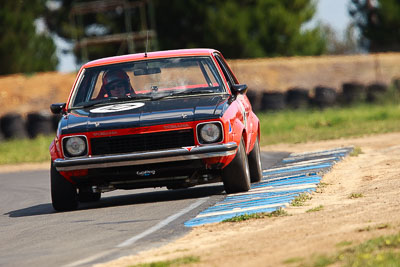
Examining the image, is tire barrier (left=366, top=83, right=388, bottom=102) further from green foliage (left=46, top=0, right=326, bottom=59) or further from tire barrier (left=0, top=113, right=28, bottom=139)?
green foliage (left=46, top=0, right=326, bottom=59)

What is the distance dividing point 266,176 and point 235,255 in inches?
237

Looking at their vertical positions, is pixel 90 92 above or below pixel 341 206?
above

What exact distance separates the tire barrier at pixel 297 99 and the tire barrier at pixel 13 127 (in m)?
8.94

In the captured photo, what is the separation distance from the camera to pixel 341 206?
26.2ft

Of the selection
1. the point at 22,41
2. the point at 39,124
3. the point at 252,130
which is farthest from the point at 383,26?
the point at 252,130

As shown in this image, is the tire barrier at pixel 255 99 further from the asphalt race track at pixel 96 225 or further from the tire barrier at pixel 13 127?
the asphalt race track at pixel 96 225

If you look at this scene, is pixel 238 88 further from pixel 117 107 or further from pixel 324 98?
pixel 324 98

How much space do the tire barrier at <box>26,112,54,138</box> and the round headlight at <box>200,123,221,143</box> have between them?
20.7 metres

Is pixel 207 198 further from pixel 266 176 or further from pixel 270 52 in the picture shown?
A: pixel 270 52

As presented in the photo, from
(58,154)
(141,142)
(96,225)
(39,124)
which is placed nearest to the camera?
(96,225)

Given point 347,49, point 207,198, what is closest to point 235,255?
point 207,198

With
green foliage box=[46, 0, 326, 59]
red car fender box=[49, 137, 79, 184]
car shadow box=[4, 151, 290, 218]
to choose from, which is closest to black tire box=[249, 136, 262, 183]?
car shadow box=[4, 151, 290, 218]

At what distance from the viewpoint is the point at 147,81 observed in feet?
34.1

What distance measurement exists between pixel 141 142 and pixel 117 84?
1330 millimetres
